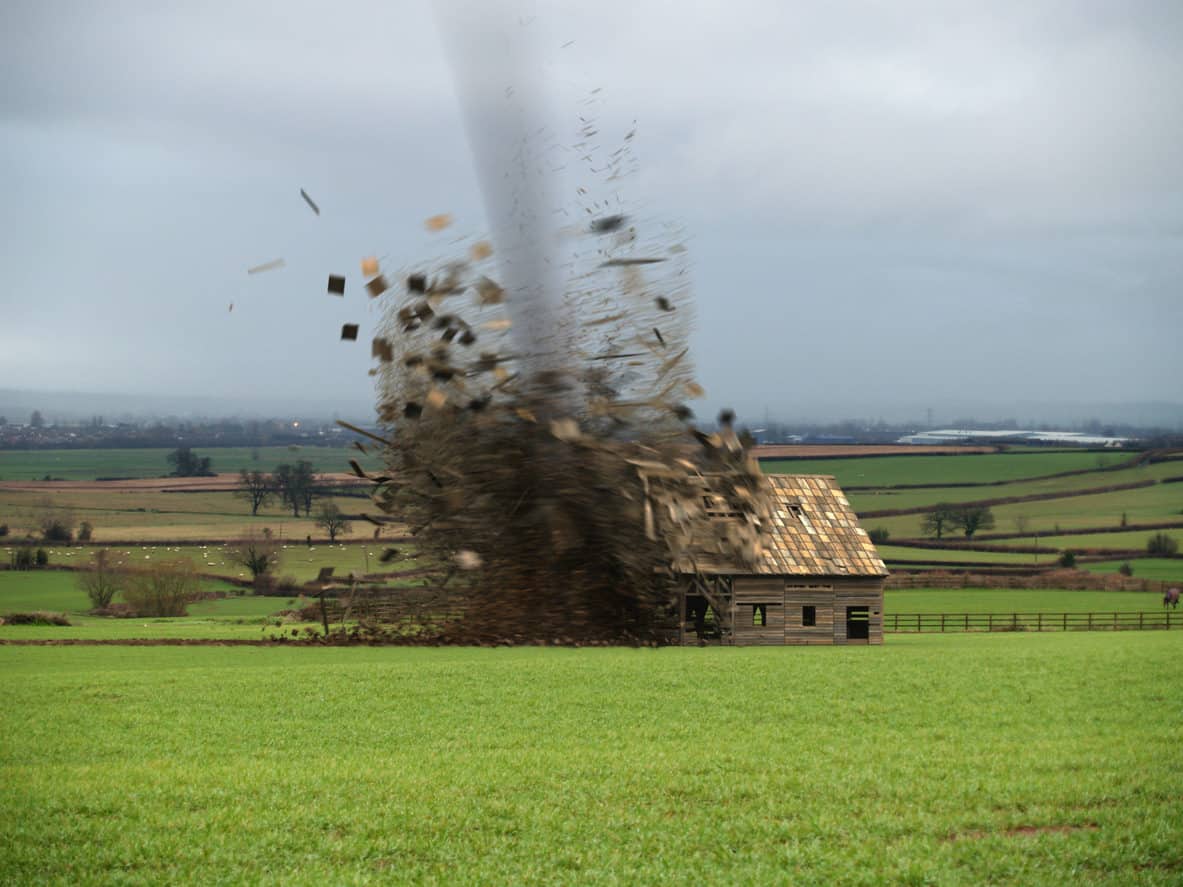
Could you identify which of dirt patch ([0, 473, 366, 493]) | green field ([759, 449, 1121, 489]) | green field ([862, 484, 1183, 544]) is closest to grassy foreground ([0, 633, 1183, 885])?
green field ([862, 484, 1183, 544])

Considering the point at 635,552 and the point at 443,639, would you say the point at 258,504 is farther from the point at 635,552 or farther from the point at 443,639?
the point at 635,552

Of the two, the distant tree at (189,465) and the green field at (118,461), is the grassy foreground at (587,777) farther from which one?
the distant tree at (189,465)

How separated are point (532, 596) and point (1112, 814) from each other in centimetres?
573

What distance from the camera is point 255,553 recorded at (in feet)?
140

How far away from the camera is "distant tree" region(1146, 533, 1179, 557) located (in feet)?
172

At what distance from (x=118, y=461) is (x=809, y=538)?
60.1 m

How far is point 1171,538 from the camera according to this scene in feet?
176

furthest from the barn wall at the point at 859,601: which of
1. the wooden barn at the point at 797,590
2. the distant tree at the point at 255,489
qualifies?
the distant tree at the point at 255,489

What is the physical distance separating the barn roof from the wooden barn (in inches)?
1.0

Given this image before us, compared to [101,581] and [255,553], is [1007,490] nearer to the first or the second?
[255,553]

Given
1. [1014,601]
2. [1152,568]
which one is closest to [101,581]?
[1014,601]

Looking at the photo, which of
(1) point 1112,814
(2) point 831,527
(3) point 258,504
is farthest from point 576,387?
(3) point 258,504

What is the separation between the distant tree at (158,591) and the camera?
38.1 meters

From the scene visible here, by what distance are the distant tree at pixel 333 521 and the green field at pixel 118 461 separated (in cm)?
1402
